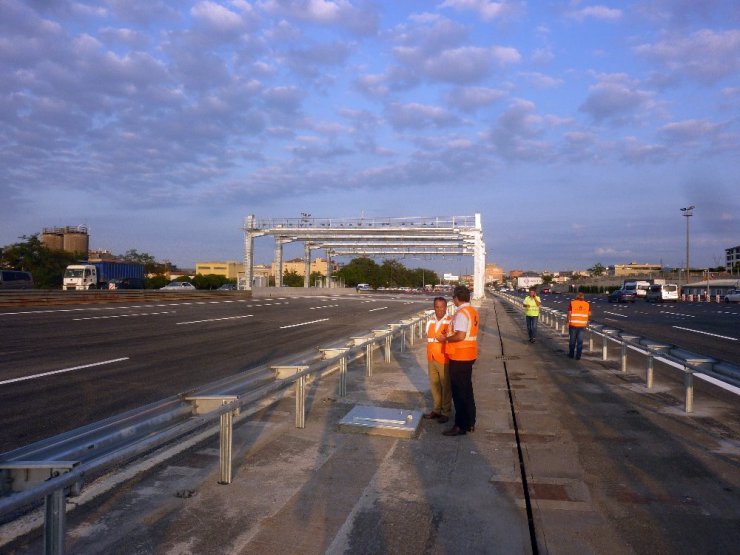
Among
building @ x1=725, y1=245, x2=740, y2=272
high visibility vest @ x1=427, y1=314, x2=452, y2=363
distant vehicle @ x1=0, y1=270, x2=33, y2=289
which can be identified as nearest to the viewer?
high visibility vest @ x1=427, y1=314, x2=452, y2=363

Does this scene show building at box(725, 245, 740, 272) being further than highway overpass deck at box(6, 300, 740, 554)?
Yes

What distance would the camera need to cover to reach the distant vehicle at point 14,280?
129ft

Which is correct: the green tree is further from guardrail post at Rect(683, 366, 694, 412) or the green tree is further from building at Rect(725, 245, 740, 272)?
building at Rect(725, 245, 740, 272)

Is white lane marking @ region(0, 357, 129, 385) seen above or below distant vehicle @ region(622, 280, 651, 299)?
below

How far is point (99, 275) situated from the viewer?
4850 centimetres

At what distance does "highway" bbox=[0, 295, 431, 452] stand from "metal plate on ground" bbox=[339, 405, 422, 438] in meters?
3.05

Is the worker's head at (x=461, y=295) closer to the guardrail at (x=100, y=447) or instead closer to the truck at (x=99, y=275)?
the guardrail at (x=100, y=447)

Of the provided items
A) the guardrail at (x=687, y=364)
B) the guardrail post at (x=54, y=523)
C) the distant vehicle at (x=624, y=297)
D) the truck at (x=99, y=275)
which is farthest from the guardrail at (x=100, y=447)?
the distant vehicle at (x=624, y=297)

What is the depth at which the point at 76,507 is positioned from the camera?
482cm

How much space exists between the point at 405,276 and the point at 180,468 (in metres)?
144

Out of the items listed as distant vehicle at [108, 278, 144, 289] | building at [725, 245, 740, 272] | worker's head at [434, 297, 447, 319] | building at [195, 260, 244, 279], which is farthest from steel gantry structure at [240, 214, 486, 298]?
building at [725, 245, 740, 272]

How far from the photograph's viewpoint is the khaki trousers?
7832 mm

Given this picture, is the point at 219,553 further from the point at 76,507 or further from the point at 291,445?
the point at 291,445

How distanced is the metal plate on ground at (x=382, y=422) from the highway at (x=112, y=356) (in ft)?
10.0
